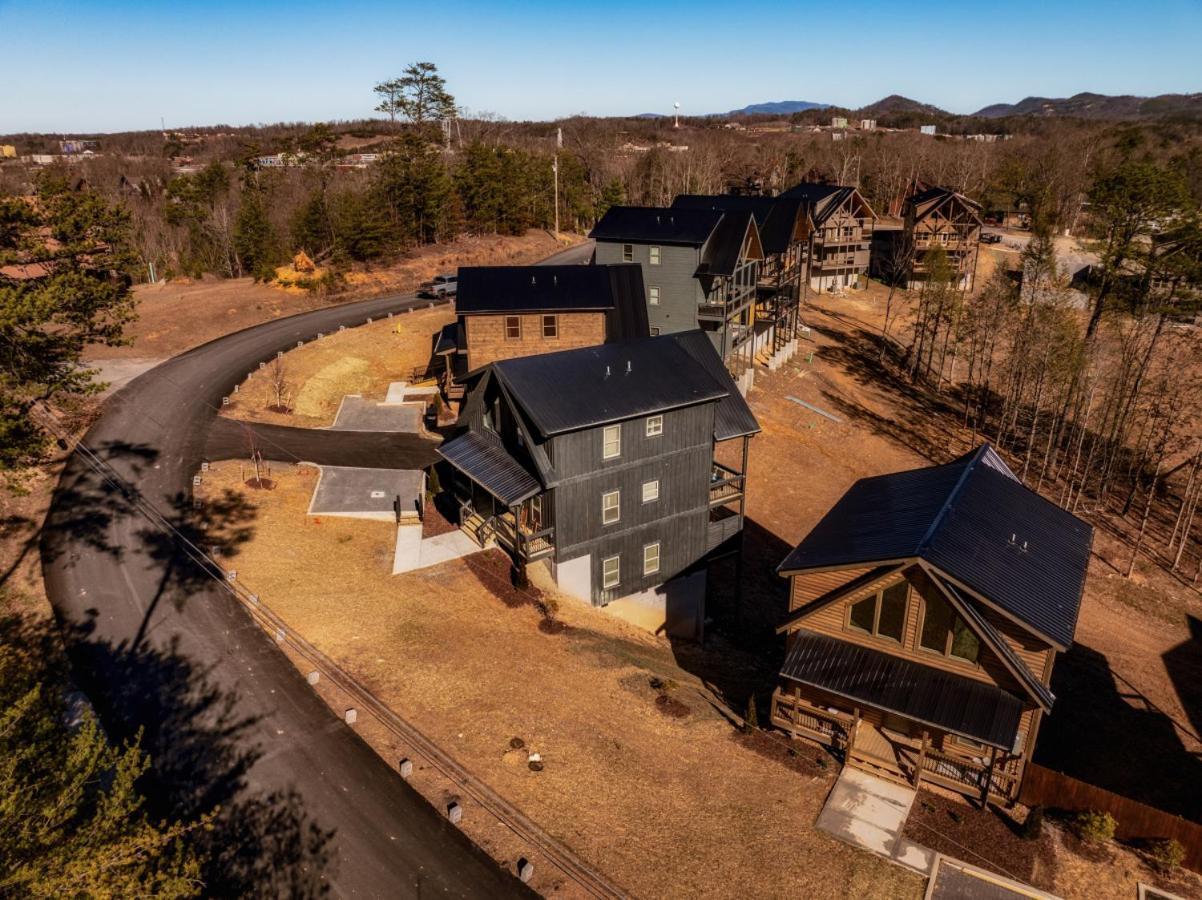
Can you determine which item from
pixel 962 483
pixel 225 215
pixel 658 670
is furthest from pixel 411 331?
pixel 962 483

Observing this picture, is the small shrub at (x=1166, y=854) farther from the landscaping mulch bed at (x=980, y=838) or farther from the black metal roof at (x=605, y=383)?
the black metal roof at (x=605, y=383)

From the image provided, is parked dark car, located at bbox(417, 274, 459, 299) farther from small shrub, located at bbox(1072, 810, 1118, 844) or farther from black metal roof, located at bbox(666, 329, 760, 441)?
small shrub, located at bbox(1072, 810, 1118, 844)

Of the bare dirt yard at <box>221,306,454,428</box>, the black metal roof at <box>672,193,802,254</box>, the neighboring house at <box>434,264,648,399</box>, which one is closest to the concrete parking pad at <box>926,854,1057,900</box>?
the neighboring house at <box>434,264,648,399</box>

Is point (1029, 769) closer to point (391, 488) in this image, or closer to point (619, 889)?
point (619, 889)

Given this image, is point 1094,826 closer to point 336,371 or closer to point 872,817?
point 872,817

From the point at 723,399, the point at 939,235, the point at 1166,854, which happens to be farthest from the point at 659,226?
the point at 1166,854

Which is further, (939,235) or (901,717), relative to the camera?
(939,235)
